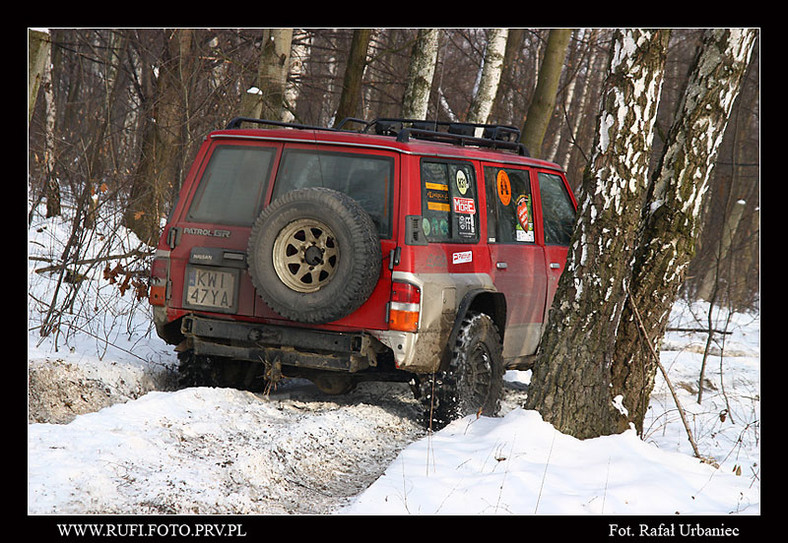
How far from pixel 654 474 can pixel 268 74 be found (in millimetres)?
6510

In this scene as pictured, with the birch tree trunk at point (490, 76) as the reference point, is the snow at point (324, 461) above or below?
below

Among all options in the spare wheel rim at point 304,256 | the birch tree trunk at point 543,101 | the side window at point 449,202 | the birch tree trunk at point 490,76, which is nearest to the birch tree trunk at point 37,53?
the spare wheel rim at point 304,256

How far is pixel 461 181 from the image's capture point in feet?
20.9

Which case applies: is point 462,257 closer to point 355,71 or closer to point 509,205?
point 509,205

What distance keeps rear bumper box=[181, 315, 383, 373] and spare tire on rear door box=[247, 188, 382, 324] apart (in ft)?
0.82

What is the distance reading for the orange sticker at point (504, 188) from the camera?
22.4 ft

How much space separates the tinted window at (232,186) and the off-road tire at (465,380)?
177cm

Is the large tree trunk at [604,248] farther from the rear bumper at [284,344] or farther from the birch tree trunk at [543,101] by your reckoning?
the birch tree trunk at [543,101]

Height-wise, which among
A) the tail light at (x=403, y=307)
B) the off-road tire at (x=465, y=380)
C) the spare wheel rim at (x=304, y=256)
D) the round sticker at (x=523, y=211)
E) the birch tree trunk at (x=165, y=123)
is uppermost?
the birch tree trunk at (x=165, y=123)

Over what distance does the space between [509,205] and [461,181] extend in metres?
0.73

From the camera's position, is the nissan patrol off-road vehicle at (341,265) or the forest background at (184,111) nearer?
the nissan patrol off-road vehicle at (341,265)

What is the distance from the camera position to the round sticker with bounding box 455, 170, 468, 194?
632 centimetres

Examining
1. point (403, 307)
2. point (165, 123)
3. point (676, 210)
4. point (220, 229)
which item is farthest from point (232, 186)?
point (165, 123)

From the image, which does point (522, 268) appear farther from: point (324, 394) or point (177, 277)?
point (177, 277)
